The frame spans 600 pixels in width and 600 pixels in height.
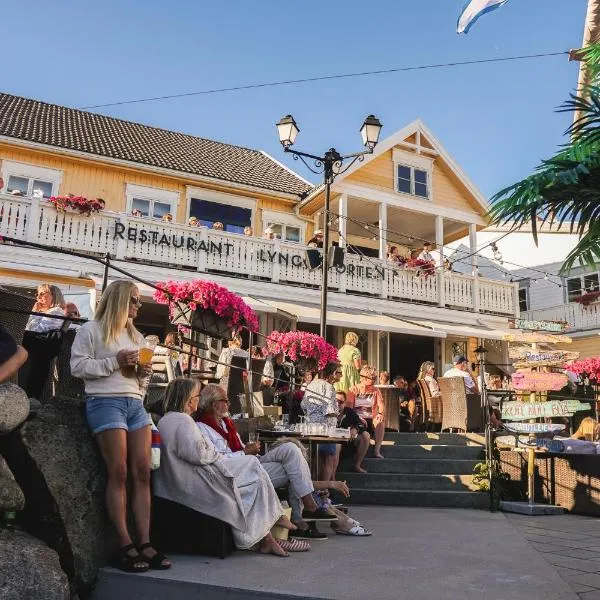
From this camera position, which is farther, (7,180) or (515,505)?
(7,180)

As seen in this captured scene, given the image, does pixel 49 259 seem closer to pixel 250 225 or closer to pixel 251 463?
pixel 250 225

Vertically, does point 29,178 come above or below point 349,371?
above

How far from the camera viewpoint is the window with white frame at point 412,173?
63.1ft

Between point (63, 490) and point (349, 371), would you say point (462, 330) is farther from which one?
point (63, 490)

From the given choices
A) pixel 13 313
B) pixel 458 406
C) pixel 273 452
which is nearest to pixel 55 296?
pixel 13 313

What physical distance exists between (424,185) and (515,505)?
1330cm

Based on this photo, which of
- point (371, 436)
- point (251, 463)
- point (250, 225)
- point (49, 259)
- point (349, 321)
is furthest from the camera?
point (250, 225)

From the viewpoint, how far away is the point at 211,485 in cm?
440

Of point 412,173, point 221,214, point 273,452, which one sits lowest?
point 273,452

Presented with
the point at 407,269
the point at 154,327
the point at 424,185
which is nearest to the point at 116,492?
the point at 154,327

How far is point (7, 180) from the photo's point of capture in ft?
50.2

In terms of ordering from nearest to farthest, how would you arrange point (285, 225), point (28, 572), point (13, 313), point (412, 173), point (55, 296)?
point (28, 572), point (13, 313), point (55, 296), point (285, 225), point (412, 173)

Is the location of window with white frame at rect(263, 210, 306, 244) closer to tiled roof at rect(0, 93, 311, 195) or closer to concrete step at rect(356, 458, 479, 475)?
tiled roof at rect(0, 93, 311, 195)

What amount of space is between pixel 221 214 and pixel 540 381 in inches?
445
